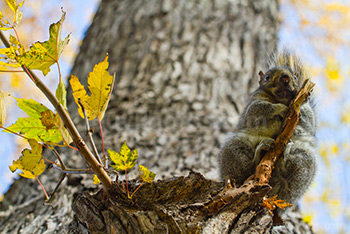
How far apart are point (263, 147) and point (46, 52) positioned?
133cm

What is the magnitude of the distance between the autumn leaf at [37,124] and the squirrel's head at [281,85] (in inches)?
70.0

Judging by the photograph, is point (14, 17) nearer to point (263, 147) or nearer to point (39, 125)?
point (39, 125)

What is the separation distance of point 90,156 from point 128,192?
0.23 m

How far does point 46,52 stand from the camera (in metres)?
1.21

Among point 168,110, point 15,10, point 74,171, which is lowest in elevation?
point 74,171

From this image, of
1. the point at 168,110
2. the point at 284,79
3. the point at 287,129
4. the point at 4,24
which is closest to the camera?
the point at 4,24

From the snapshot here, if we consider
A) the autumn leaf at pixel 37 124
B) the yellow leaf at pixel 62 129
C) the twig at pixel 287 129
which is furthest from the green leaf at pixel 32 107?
the twig at pixel 287 129

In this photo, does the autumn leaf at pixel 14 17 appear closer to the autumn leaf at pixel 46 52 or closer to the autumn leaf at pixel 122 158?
the autumn leaf at pixel 46 52

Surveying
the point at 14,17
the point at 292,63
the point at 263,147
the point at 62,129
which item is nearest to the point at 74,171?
the point at 62,129

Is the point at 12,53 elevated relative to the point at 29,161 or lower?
elevated

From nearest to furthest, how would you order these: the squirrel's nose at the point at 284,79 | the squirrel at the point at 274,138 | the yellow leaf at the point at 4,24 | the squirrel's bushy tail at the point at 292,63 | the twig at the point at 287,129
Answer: the yellow leaf at the point at 4,24
the twig at the point at 287,129
the squirrel at the point at 274,138
the squirrel's nose at the point at 284,79
the squirrel's bushy tail at the point at 292,63

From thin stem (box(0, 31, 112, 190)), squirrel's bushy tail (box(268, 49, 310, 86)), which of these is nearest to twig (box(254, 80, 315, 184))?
squirrel's bushy tail (box(268, 49, 310, 86))

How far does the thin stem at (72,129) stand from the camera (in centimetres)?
118

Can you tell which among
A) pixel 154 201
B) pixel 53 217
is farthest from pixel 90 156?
pixel 53 217
